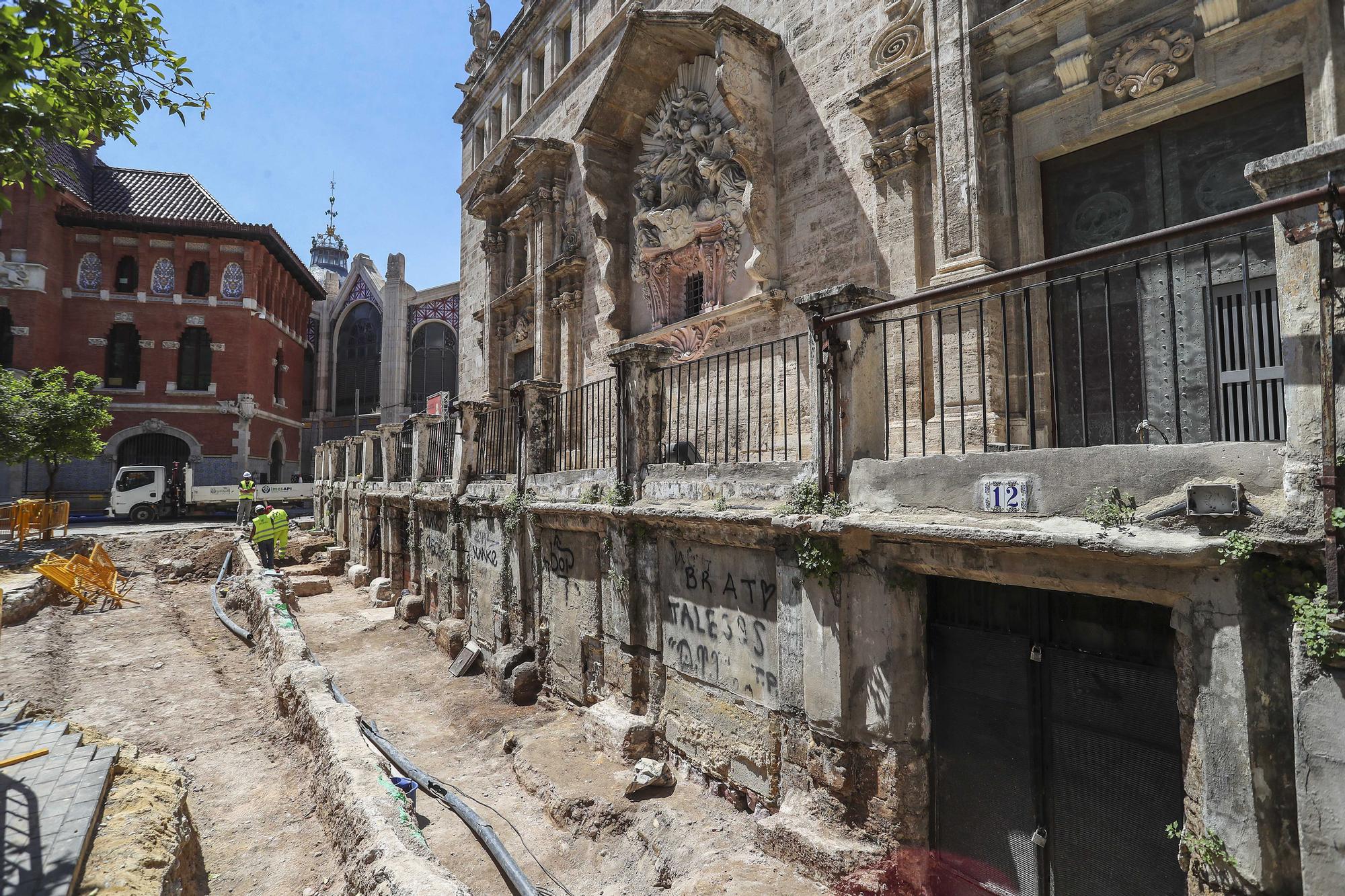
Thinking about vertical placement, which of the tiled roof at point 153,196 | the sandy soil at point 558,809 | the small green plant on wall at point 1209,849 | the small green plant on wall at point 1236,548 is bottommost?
the sandy soil at point 558,809

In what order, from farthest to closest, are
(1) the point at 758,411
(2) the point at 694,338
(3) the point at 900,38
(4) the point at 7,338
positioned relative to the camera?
(4) the point at 7,338
(2) the point at 694,338
(1) the point at 758,411
(3) the point at 900,38

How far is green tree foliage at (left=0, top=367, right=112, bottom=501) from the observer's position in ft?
52.2

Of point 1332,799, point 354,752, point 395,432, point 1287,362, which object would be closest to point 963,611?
point 1332,799

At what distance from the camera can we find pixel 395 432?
1547cm

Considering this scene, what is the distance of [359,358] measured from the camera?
37.6 meters

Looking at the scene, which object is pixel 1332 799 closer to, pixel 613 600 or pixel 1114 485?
pixel 1114 485

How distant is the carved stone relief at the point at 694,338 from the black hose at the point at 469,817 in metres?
6.32

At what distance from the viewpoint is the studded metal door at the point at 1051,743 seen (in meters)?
3.74

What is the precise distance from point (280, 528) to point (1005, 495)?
59.6 ft

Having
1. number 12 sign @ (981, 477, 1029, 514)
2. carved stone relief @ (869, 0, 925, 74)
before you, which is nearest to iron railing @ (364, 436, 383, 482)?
carved stone relief @ (869, 0, 925, 74)

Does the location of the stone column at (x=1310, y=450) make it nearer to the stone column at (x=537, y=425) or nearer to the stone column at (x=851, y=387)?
the stone column at (x=851, y=387)

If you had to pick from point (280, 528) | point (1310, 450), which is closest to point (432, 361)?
point (280, 528)

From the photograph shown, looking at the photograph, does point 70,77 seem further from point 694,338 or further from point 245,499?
point 245,499

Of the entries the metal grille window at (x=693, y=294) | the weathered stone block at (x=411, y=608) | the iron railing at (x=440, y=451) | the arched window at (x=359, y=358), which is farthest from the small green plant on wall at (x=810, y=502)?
the arched window at (x=359, y=358)
